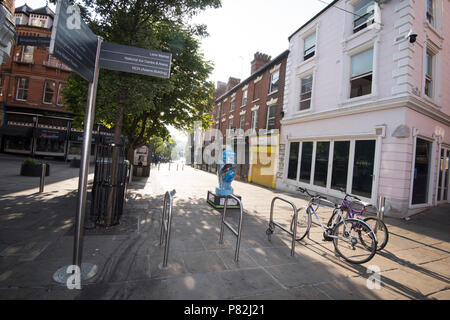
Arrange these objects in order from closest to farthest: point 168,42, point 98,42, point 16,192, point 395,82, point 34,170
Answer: point 98,42 < point 16,192 < point 168,42 < point 395,82 < point 34,170

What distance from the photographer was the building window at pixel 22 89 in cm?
2188

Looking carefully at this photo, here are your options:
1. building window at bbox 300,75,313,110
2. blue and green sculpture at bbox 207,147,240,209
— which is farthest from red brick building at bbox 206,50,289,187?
blue and green sculpture at bbox 207,147,240,209

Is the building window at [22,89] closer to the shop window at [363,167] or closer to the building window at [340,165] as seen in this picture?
the building window at [340,165]

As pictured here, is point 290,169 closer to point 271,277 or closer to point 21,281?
point 271,277

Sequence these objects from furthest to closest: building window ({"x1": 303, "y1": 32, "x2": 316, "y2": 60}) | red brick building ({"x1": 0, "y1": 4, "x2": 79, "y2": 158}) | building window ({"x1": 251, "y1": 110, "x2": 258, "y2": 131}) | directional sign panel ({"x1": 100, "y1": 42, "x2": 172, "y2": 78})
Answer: red brick building ({"x1": 0, "y1": 4, "x2": 79, "y2": 158})
building window ({"x1": 251, "y1": 110, "x2": 258, "y2": 131})
building window ({"x1": 303, "y1": 32, "x2": 316, "y2": 60})
directional sign panel ({"x1": 100, "y1": 42, "x2": 172, "y2": 78})

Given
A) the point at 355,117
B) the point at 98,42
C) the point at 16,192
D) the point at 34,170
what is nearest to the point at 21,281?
the point at 98,42

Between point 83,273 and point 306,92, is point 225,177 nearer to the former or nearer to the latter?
point 83,273

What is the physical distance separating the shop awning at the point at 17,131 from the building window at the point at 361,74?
28.4 meters

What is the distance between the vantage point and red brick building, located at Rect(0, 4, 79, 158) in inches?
843

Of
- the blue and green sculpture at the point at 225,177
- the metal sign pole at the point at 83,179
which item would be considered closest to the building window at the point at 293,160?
the blue and green sculpture at the point at 225,177

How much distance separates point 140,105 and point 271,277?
14.4ft

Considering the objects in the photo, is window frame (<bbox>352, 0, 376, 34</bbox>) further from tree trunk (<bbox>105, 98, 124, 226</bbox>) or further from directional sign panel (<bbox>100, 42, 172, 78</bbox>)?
tree trunk (<bbox>105, 98, 124, 226</bbox>)

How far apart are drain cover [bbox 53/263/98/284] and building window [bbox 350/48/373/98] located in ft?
37.3
